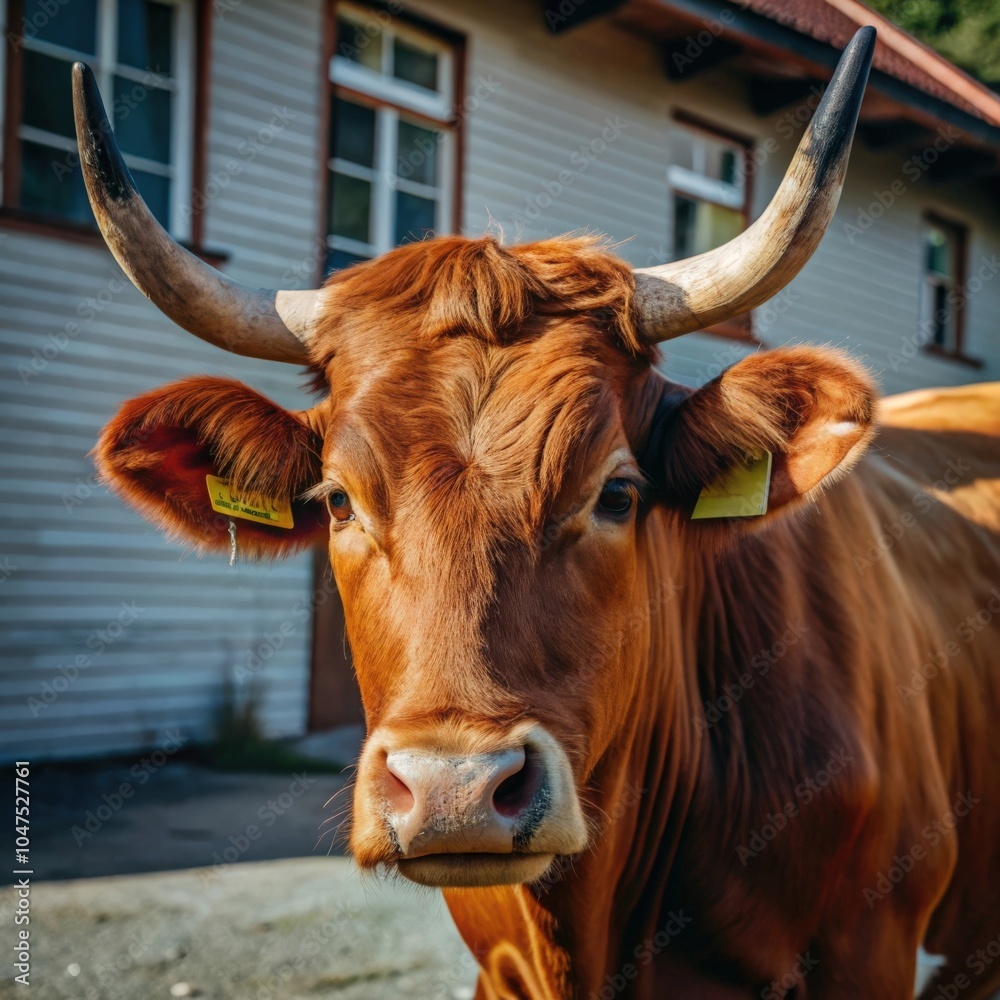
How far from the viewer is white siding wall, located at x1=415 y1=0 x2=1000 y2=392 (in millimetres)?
9375

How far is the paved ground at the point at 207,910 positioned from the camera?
4180 mm

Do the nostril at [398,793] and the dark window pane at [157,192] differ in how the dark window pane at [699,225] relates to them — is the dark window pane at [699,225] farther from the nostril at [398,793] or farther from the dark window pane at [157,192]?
the nostril at [398,793]

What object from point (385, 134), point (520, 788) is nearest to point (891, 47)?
point (385, 134)

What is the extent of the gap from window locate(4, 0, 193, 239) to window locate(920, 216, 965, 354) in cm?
1022

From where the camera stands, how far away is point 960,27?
752 inches

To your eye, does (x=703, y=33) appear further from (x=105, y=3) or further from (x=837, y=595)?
(x=837, y=595)

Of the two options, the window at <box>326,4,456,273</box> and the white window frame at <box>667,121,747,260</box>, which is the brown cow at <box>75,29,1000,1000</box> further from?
the white window frame at <box>667,121,747,260</box>

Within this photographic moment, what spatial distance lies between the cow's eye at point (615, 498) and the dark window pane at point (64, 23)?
256 inches

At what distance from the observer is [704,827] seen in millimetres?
2559

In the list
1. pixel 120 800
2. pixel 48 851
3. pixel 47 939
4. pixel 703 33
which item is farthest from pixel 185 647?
pixel 703 33

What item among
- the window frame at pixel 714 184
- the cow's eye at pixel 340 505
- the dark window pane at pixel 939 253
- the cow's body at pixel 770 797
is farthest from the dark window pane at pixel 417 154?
the dark window pane at pixel 939 253

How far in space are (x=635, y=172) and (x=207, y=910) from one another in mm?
8198

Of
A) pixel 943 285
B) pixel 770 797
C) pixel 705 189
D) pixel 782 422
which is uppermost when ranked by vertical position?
pixel 705 189

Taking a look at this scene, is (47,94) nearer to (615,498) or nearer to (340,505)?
(340,505)
